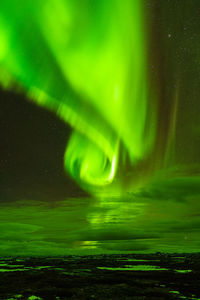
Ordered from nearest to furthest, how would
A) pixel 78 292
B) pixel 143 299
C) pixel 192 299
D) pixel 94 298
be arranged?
pixel 192 299 < pixel 143 299 < pixel 94 298 < pixel 78 292

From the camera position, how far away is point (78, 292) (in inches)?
A: 1641

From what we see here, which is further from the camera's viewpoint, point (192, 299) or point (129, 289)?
point (129, 289)

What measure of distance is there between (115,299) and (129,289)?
10012mm

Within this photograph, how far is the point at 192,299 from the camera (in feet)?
100.0

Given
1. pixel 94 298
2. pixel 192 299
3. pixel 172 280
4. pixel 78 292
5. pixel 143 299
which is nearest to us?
pixel 192 299

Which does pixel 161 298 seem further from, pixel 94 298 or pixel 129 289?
pixel 129 289

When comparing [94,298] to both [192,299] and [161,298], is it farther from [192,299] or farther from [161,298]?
[192,299]

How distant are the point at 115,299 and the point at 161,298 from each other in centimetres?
450

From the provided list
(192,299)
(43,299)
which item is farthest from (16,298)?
(192,299)

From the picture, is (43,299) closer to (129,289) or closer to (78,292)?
(78,292)

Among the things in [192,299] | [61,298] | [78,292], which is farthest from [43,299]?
[192,299]

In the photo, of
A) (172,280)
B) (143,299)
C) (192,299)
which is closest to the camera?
(192,299)

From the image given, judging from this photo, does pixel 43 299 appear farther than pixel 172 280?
No

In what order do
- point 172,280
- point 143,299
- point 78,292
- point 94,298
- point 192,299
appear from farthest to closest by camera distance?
1. point 172,280
2. point 78,292
3. point 94,298
4. point 143,299
5. point 192,299
